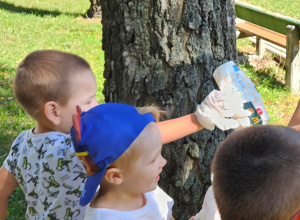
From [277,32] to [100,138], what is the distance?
5.62 m

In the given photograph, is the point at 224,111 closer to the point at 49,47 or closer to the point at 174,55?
the point at 174,55

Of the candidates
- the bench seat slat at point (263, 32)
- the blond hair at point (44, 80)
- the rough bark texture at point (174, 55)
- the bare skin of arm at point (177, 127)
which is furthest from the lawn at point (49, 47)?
the bare skin of arm at point (177, 127)

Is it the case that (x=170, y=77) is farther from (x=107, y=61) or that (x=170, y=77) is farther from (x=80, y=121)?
(x=80, y=121)

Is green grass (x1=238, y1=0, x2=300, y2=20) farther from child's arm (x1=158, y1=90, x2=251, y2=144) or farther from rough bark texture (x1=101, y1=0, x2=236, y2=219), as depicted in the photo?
child's arm (x1=158, y1=90, x2=251, y2=144)

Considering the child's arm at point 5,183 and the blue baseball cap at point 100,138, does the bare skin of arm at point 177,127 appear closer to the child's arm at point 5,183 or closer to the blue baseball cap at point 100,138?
the blue baseball cap at point 100,138

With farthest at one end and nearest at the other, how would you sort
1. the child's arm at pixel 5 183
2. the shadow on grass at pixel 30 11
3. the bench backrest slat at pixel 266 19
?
the shadow on grass at pixel 30 11 < the bench backrest slat at pixel 266 19 < the child's arm at pixel 5 183

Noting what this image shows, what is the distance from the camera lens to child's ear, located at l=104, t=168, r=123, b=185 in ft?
5.62

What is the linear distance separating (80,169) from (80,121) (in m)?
0.40

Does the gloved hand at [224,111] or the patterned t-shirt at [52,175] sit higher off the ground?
the gloved hand at [224,111]

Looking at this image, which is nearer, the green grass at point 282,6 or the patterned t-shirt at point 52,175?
the patterned t-shirt at point 52,175

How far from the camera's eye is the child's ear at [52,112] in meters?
2.06

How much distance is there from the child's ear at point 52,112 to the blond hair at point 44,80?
22mm

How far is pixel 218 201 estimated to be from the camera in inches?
54.3

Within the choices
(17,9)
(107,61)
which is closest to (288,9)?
(17,9)
